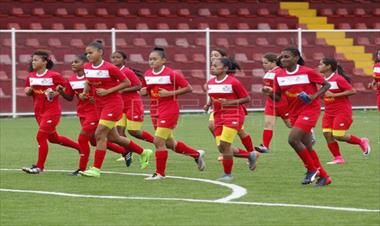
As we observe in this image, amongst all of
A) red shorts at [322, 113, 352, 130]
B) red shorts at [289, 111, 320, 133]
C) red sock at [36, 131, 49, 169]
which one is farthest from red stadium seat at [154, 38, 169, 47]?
red shorts at [289, 111, 320, 133]

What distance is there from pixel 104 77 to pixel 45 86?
1.20m

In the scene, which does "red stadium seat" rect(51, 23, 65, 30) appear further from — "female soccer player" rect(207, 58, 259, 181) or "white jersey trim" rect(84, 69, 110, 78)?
"female soccer player" rect(207, 58, 259, 181)

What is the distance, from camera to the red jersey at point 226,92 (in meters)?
14.2

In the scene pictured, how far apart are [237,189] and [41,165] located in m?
3.37

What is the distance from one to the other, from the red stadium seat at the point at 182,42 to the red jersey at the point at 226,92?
1494 centimetres

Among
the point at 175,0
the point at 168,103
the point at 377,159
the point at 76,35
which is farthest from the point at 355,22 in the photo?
the point at 168,103

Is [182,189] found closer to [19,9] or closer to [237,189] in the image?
[237,189]

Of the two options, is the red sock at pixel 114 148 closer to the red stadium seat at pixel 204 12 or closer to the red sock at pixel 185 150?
the red sock at pixel 185 150

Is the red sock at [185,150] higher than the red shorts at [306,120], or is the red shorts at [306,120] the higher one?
the red shorts at [306,120]

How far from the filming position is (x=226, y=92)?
46.9 feet

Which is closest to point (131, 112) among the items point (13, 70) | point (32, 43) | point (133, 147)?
point (133, 147)

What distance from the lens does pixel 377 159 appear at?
17078mm

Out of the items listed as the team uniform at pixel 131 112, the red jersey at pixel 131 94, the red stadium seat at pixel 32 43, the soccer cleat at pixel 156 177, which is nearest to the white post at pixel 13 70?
the red stadium seat at pixel 32 43

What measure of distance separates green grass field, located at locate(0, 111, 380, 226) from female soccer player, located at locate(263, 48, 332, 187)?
28 centimetres
